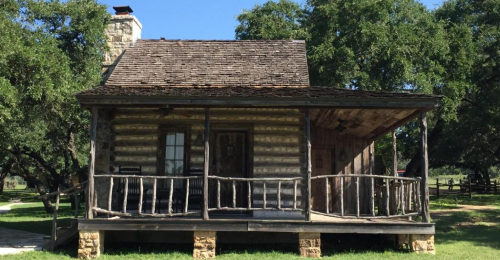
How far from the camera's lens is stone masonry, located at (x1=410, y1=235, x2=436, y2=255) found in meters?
10.3

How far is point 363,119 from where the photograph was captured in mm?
12297

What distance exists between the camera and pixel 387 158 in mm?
24125

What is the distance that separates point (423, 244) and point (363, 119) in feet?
11.7

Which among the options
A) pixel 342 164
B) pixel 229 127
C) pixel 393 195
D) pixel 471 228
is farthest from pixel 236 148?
pixel 471 228

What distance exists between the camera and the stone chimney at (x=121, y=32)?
17.7 meters

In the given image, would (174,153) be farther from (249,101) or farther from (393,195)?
(393,195)

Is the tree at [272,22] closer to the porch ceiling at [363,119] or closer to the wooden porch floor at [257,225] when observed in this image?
the porch ceiling at [363,119]

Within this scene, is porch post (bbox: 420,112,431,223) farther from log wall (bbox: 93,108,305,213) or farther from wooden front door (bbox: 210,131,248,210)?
wooden front door (bbox: 210,131,248,210)

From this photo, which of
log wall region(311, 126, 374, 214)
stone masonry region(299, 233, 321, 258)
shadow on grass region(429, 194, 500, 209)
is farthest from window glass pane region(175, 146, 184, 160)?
shadow on grass region(429, 194, 500, 209)

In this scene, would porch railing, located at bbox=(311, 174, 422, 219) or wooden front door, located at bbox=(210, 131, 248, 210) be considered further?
wooden front door, located at bbox=(210, 131, 248, 210)

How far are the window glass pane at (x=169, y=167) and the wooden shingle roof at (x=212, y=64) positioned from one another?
215cm

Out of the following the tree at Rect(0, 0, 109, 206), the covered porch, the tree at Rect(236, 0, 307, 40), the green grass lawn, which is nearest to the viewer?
the green grass lawn

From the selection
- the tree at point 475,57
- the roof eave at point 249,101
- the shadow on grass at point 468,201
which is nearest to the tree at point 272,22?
the tree at point 475,57

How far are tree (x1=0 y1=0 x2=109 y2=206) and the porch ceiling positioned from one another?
8.45 m
